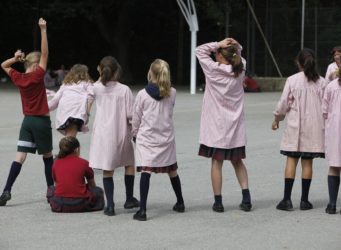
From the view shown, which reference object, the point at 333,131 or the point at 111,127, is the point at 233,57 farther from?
the point at 111,127

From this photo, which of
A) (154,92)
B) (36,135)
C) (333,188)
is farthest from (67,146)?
(333,188)

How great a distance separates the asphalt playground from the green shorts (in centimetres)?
61

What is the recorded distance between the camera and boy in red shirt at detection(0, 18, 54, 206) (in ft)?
28.4

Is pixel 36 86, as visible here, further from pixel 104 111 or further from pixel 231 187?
pixel 231 187

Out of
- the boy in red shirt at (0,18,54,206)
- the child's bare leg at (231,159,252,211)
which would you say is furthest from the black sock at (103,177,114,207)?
the child's bare leg at (231,159,252,211)

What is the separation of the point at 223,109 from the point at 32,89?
2.03m

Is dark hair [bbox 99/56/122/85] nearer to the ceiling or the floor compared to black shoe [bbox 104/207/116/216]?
nearer to the ceiling

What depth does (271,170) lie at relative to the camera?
11.3 metres

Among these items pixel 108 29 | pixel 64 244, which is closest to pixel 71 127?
pixel 64 244

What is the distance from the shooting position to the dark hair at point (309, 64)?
8414mm

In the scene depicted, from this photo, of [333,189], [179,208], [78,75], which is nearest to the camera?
[333,189]

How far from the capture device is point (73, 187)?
8.32 m

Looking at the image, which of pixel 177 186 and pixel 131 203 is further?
pixel 131 203

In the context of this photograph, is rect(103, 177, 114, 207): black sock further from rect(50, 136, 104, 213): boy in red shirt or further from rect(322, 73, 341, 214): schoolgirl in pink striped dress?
rect(322, 73, 341, 214): schoolgirl in pink striped dress
